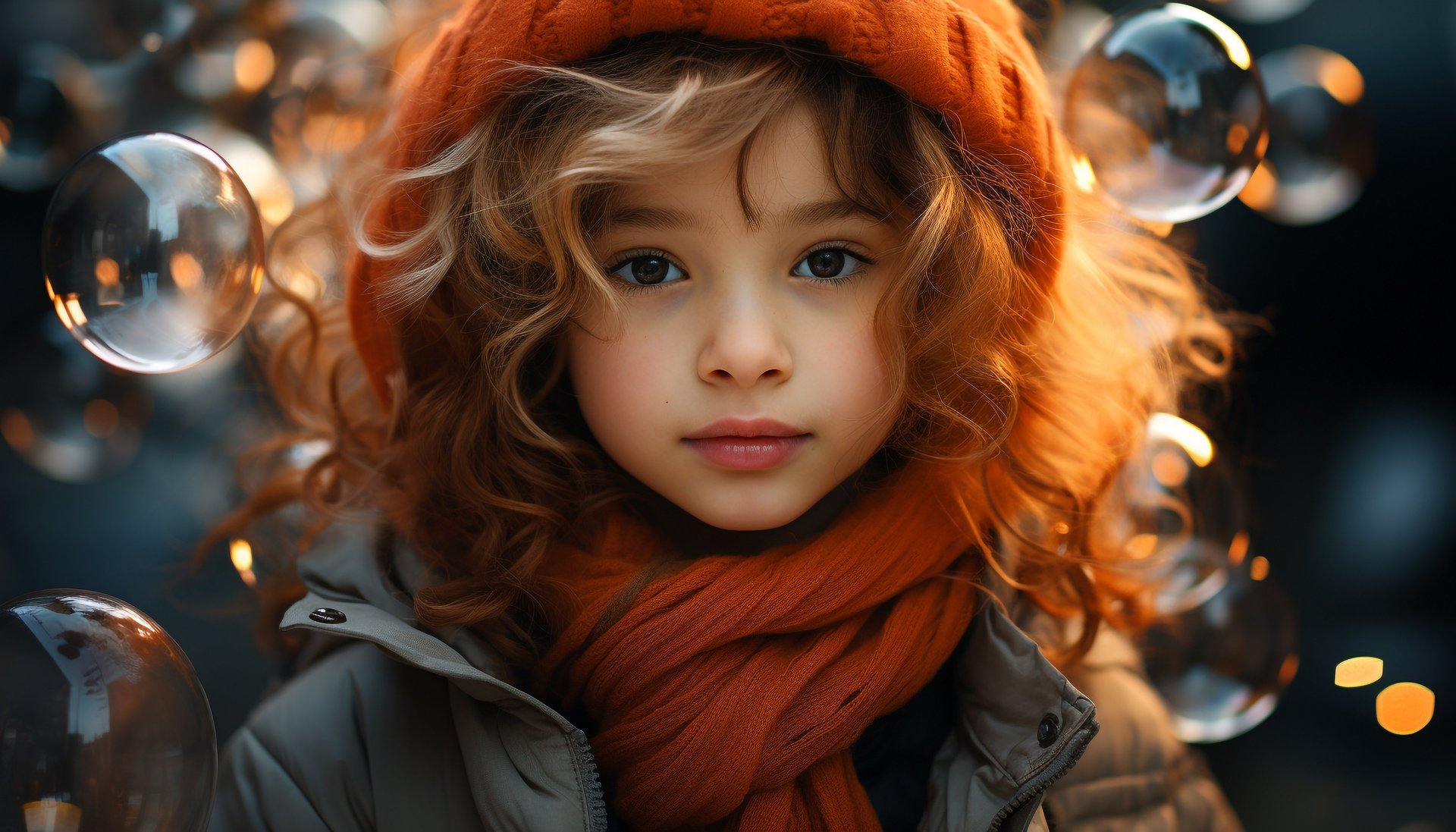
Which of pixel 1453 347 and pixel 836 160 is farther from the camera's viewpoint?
pixel 1453 347

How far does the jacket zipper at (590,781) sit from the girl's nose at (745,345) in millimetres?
305

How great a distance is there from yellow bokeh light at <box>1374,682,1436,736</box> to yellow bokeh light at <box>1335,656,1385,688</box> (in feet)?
0.09

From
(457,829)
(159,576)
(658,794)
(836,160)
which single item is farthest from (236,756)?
(159,576)

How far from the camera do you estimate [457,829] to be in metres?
0.97

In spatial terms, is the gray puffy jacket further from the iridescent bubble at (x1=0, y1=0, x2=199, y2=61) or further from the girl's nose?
the iridescent bubble at (x1=0, y1=0, x2=199, y2=61)

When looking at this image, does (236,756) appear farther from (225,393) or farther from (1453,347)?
(1453,347)

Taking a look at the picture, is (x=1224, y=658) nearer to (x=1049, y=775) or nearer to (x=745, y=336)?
(x=1049, y=775)

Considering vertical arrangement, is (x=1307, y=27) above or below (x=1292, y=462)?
above

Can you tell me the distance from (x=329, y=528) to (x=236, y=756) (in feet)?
0.78

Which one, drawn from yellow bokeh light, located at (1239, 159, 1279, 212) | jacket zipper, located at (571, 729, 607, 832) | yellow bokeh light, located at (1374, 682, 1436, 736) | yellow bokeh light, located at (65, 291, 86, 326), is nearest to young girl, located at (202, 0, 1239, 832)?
jacket zipper, located at (571, 729, 607, 832)

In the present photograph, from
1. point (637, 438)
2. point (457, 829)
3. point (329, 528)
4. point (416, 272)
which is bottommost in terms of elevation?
point (457, 829)

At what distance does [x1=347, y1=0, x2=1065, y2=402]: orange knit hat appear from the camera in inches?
35.3

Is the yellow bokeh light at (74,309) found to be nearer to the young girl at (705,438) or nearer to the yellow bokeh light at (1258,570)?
the young girl at (705,438)

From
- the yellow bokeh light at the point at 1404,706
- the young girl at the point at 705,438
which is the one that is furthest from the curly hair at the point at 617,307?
the yellow bokeh light at the point at 1404,706
